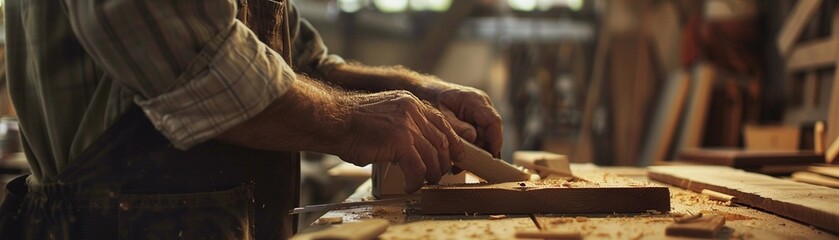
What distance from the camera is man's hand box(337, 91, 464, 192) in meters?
1.59

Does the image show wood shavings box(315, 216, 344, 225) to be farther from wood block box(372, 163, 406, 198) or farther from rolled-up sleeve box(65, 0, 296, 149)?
wood block box(372, 163, 406, 198)

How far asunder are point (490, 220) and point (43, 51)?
1.04m

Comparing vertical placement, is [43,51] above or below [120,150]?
above

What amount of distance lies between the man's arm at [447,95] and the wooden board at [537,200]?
1.41ft

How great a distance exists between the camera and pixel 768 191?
5.59 ft

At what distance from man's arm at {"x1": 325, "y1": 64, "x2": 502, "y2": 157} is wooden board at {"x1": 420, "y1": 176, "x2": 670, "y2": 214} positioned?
0.43 meters

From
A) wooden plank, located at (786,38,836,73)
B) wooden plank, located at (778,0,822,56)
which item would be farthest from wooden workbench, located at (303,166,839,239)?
wooden plank, located at (778,0,822,56)

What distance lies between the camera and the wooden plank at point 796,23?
4.20m

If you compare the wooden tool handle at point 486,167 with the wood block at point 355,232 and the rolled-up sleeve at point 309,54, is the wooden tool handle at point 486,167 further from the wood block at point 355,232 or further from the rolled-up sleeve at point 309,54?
the rolled-up sleeve at point 309,54

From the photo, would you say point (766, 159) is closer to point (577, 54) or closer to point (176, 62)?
point (176, 62)

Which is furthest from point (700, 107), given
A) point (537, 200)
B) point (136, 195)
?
point (136, 195)

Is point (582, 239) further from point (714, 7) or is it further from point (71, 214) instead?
point (714, 7)

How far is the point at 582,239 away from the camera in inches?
47.7

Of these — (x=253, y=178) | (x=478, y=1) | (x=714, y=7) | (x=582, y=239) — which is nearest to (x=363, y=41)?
(x=478, y=1)
